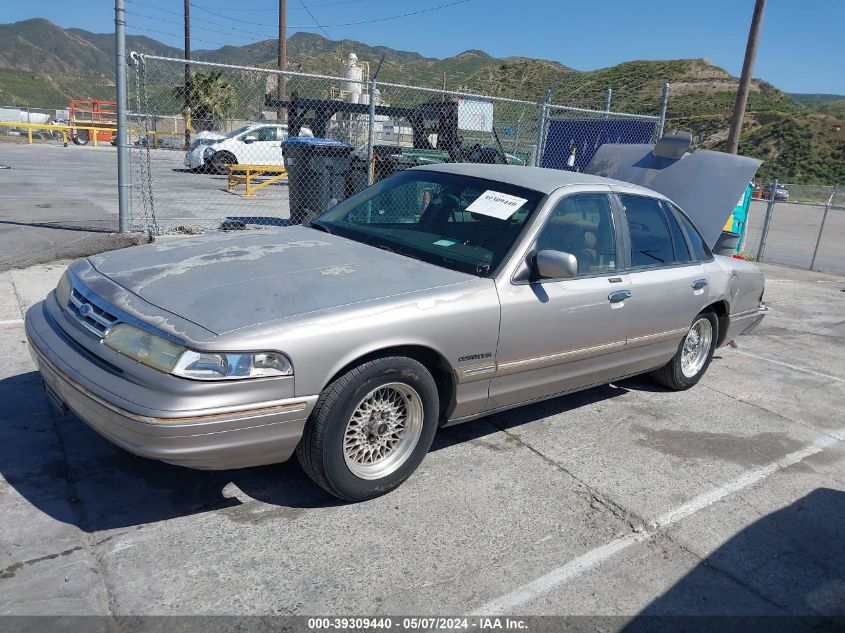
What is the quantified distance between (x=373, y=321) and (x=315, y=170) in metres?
7.24

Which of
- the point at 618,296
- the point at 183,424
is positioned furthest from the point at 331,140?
the point at 183,424

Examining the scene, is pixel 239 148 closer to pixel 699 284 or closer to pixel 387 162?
pixel 387 162

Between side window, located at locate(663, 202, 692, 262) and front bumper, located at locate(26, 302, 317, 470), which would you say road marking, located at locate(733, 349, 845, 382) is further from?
front bumper, located at locate(26, 302, 317, 470)

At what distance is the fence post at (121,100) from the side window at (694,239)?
620 cm

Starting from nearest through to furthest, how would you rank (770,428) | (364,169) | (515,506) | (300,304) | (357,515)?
(300,304) < (357,515) < (515,506) < (770,428) < (364,169)

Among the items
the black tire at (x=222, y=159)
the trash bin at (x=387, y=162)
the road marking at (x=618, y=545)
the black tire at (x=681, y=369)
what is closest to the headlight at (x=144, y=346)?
the road marking at (x=618, y=545)

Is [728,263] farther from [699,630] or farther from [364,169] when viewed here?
[364,169]

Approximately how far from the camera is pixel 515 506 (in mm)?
3523

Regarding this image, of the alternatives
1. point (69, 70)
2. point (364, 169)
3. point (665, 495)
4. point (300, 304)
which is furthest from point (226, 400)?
point (69, 70)

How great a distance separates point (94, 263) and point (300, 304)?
1327 mm

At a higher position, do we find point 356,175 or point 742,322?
point 356,175

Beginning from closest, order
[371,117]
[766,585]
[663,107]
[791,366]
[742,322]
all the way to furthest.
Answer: [766,585]
[742,322]
[791,366]
[371,117]
[663,107]

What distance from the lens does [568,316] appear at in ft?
13.2

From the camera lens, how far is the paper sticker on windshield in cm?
407
